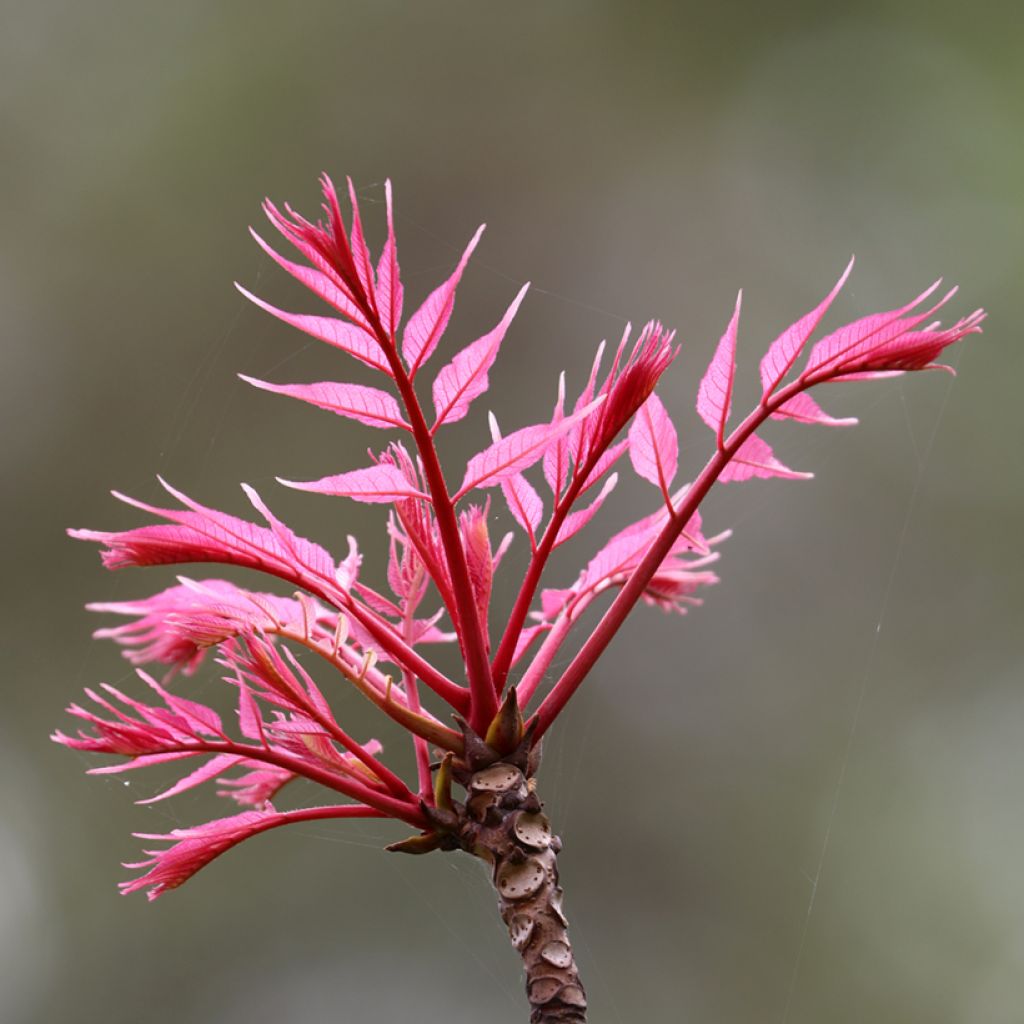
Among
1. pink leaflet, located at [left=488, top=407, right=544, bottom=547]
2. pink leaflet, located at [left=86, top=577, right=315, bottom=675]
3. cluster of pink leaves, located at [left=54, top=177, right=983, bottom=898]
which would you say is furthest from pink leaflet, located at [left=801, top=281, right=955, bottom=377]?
pink leaflet, located at [left=86, top=577, right=315, bottom=675]

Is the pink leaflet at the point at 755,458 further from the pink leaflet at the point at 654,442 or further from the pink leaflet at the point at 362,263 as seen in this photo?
the pink leaflet at the point at 362,263

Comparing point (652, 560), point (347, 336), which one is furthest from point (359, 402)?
point (652, 560)

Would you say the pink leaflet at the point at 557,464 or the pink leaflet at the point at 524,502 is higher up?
the pink leaflet at the point at 557,464

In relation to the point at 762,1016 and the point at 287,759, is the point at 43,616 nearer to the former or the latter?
the point at 762,1016

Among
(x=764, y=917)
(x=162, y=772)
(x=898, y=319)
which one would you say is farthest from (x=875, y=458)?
(x=898, y=319)

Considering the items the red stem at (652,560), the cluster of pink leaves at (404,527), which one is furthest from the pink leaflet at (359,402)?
the red stem at (652,560)
